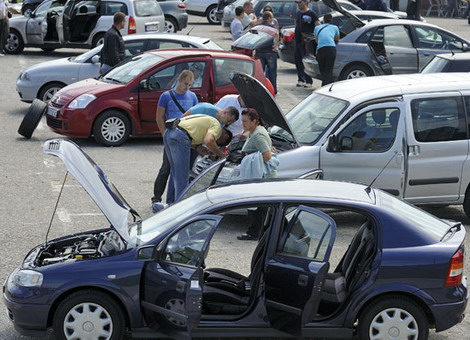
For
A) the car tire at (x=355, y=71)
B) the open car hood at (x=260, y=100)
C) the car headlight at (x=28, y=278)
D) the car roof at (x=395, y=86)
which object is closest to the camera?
the car headlight at (x=28, y=278)

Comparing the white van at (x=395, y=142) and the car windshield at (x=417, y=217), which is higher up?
the car windshield at (x=417, y=217)

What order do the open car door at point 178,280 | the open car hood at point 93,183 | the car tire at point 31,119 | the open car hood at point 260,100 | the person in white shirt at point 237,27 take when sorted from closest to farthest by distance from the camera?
the open car door at point 178,280
the open car hood at point 93,183
the open car hood at point 260,100
the car tire at point 31,119
the person in white shirt at point 237,27

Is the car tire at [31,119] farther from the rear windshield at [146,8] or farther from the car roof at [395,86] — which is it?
the rear windshield at [146,8]

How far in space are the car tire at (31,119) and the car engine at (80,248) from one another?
8066 millimetres

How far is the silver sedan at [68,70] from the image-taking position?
18.0 m

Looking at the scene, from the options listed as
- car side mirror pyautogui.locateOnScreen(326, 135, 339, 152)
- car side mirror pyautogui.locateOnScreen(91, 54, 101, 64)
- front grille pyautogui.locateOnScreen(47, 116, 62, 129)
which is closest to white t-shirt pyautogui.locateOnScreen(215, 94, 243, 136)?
car side mirror pyautogui.locateOnScreen(326, 135, 339, 152)

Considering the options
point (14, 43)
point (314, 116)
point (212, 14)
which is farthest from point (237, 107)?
point (212, 14)

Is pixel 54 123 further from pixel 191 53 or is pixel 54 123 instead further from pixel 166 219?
pixel 166 219

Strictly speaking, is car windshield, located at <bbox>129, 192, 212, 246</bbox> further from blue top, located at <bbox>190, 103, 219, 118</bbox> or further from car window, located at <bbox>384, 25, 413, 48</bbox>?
car window, located at <bbox>384, 25, 413, 48</bbox>

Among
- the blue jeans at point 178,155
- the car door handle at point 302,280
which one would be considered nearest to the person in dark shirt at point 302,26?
the blue jeans at point 178,155

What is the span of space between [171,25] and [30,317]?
2376 cm

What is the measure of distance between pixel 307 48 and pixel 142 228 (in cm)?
1442

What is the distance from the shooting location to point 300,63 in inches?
857

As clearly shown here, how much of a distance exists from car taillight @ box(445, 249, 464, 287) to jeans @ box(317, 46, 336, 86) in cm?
1293
